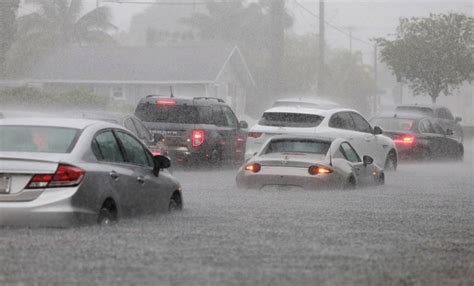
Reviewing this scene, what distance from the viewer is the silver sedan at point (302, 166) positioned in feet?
62.8

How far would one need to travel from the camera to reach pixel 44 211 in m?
12.2

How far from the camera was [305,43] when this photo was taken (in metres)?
100

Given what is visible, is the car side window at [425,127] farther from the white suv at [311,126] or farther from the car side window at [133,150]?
the car side window at [133,150]

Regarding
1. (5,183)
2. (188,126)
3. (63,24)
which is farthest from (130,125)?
A: (63,24)

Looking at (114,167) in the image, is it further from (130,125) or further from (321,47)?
(321,47)

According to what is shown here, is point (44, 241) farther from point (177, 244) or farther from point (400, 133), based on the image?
point (400, 133)

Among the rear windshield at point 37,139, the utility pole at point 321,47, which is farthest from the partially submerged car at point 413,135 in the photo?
the utility pole at point 321,47

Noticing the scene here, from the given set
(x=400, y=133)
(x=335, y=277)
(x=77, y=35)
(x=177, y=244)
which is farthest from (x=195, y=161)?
(x=77, y=35)

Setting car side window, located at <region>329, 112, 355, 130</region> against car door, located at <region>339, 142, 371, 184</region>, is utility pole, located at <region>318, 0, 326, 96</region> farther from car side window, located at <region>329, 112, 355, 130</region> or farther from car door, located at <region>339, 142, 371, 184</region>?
car door, located at <region>339, 142, 371, 184</region>

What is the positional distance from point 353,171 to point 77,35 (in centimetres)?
6430

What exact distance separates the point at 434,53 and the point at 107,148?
47327 mm

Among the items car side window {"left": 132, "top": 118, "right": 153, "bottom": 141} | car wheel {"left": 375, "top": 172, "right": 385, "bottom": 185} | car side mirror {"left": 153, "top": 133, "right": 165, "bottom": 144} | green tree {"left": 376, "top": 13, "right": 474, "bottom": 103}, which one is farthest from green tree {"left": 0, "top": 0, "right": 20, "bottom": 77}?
car wheel {"left": 375, "top": 172, "right": 385, "bottom": 185}

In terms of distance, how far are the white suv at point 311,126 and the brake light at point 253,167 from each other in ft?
19.5

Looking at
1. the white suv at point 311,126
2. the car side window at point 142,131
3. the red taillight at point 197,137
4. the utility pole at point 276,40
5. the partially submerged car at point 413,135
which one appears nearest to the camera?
the car side window at point 142,131
